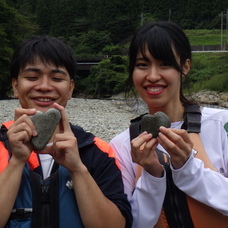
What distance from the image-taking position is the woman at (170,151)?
182 cm

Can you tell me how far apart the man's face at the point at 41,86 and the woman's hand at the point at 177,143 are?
0.65 meters

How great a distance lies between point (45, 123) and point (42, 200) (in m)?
0.39

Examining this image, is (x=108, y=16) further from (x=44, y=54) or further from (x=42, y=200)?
(x=42, y=200)

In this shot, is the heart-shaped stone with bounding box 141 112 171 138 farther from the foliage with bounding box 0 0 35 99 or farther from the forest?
the forest

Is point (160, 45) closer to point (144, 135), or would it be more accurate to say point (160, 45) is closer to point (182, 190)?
point (144, 135)

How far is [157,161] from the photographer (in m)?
1.89

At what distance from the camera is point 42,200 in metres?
1.80

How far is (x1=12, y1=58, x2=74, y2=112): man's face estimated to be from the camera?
2.01 metres

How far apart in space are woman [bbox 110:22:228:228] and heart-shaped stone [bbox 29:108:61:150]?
42 cm

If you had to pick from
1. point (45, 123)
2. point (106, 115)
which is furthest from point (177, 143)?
point (106, 115)

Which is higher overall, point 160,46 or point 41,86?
point 160,46

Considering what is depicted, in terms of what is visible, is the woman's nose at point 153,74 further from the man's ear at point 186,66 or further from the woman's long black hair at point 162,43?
the man's ear at point 186,66

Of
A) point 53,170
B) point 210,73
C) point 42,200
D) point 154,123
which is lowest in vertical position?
point 210,73

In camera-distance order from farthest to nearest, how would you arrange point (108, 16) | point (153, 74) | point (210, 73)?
point (108, 16)
point (210, 73)
point (153, 74)
